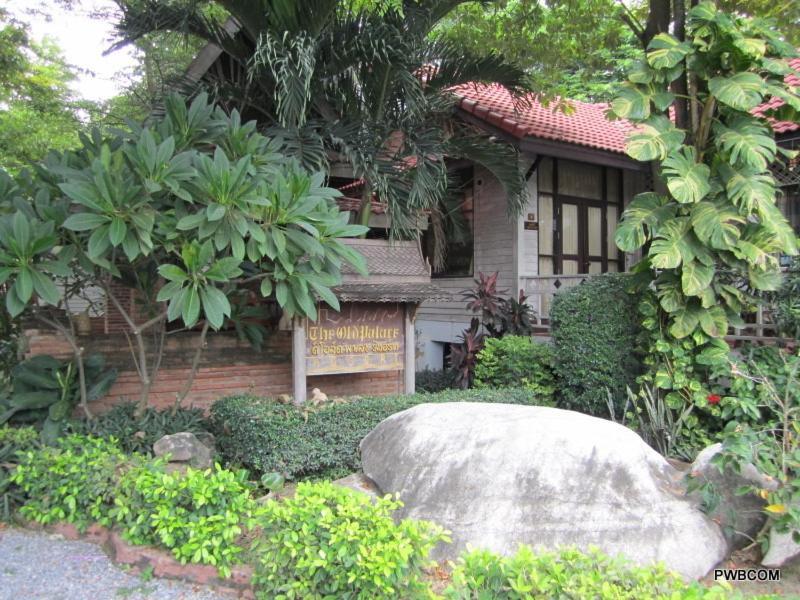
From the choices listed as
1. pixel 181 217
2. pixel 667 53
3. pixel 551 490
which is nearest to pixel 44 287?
pixel 181 217

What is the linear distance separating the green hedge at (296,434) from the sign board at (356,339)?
0.57m

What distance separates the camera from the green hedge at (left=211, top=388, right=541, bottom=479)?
5340 millimetres

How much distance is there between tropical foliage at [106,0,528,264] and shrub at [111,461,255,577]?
3.61 meters

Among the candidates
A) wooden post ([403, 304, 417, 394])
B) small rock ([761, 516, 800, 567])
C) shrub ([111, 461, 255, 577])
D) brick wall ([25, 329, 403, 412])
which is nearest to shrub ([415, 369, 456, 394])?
brick wall ([25, 329, 403, 412])

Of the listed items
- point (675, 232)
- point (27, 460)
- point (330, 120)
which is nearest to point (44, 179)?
point (27, 460)

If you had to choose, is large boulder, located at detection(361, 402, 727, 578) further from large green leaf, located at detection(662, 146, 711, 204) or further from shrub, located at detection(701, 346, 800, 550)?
large green leaf, located at detection(662, 146, 711, 204)

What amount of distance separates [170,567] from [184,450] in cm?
159

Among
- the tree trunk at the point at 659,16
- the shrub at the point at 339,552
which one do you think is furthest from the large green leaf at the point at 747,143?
the shrub at the point at 339,552

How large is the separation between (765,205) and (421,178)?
339 cm

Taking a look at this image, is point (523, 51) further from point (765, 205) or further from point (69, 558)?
point (69, 558)

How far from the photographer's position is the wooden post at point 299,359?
6.25m

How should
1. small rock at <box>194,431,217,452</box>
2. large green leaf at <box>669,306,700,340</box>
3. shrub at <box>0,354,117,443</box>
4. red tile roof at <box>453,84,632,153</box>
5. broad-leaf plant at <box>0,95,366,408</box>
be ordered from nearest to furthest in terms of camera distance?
broad-leaf plant at <box>0,95,366,408</box>, shrub at <box>0,354,117,443</box>, small rock at <box>194,431,217,452</box>, large green leaf at <box>669,306,700,340</box>, red tile roof at <box>453,84,632,153</box>

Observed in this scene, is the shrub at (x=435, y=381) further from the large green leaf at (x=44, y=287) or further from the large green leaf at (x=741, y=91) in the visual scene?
the large green leaf at (x=44, y=287)

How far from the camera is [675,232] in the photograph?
6.05 metres
